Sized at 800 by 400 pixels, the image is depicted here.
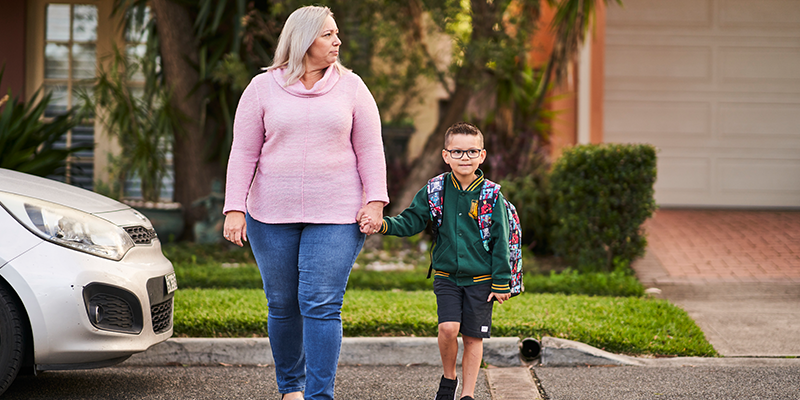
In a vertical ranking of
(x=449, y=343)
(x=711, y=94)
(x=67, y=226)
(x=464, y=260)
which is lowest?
(x=449, y=343)

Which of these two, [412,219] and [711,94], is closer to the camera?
[412,219]

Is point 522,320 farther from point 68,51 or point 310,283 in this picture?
point 68,51

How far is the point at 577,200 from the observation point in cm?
673

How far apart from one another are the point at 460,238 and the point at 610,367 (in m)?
1.48

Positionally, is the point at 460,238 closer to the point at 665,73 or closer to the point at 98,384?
the point at 98,384

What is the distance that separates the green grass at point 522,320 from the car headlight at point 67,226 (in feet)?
3.90

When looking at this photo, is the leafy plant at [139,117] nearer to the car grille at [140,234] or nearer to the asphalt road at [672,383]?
the car grille at [140,234]

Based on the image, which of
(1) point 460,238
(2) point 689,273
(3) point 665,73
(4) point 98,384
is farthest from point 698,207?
(4) point 98,384

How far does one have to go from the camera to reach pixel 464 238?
10.4ft

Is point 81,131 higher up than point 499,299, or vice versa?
point 81,131

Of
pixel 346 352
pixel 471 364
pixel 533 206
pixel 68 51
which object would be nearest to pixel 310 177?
pixel 471 364

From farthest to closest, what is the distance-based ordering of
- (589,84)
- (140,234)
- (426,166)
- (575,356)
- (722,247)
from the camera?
(589,84) → (426,166) → (722,247) → (575,356) → (140,234)

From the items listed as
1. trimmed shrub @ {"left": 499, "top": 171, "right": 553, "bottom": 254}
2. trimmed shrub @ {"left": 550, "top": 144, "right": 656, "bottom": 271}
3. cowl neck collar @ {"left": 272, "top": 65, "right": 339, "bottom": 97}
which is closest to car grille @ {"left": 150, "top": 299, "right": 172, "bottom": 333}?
cowl neck collar @ {"left": 272, "top": 65, "right": 339, "bottom": 97}

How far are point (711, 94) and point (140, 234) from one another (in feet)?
25.8
